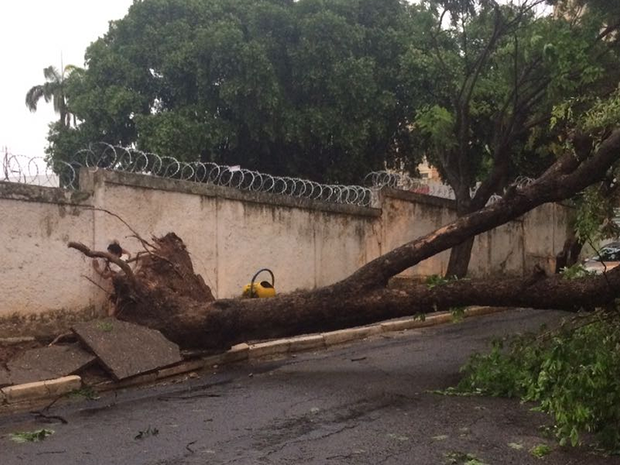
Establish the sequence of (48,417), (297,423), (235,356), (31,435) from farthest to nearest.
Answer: (235,356) → (48,417) → (297,423) → (31,435)

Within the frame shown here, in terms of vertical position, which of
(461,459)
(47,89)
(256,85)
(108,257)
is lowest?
(461,459)

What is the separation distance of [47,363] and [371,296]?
3.64m

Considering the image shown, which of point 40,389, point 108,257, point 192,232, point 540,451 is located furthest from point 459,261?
point 540,451

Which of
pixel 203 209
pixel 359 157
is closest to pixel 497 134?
pixel 359 157

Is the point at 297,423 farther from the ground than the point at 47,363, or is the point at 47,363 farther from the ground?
the point at 47,363

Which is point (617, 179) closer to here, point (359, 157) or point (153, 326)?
point (153, 326)

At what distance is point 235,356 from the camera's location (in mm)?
9289

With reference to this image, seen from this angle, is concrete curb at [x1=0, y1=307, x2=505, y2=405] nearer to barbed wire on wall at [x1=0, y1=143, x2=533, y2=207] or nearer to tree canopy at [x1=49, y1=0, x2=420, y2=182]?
barbed wire on wall at [x1=0, y1=143, x2=533, y2=207]

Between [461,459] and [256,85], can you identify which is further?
[256,85]

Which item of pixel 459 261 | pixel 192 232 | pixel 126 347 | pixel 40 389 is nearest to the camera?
pixel 40 389

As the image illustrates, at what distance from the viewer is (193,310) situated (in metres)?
8.80

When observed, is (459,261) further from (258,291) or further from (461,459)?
(461,459)

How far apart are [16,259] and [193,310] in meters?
2.25

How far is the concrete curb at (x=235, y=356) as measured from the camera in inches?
275
